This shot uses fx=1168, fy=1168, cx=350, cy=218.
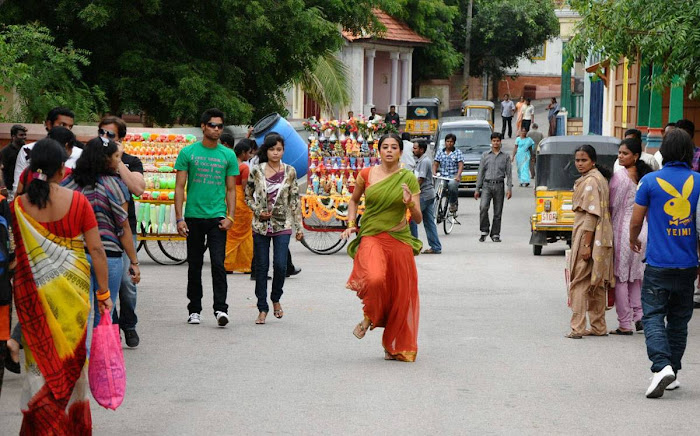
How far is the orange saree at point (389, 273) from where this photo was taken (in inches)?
369

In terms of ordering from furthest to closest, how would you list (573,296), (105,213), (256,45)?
1. (256,45)
2. (573,296)
3. (105,213)

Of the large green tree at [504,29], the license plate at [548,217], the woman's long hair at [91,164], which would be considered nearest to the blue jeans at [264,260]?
the woman's long hair at [91,164]

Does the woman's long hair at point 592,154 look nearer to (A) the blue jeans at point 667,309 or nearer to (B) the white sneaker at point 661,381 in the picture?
(A) the blue jeans at point 667,309

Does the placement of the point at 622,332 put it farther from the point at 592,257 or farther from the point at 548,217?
the point at 548,217

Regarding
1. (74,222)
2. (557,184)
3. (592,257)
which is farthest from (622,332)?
(557,184)

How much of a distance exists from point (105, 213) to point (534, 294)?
6.99 meters

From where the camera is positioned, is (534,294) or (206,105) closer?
(534,294)

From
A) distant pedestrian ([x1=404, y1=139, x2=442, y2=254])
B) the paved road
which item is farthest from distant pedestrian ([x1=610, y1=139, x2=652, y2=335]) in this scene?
distant pedestrian ([x1=404, y1=139, x2=442, y2=254])

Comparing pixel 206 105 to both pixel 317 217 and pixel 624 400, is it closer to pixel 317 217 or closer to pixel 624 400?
pixel 317 217

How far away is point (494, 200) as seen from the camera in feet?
67.1

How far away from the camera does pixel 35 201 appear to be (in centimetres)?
625

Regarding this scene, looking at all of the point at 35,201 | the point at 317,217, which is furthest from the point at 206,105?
the point at 35,201

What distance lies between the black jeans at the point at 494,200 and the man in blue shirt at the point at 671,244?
11885 millimetres

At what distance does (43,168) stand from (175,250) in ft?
33.9
